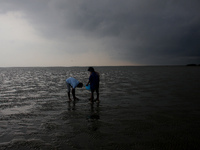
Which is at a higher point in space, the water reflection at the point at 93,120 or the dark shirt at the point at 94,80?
the dark shirt at the point at 94,80

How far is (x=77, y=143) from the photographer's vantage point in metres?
4.18

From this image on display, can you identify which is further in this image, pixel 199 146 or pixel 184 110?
pixel 184 110

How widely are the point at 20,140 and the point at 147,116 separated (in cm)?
511

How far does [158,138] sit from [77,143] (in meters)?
2.51

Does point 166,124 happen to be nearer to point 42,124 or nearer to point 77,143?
point 77,143

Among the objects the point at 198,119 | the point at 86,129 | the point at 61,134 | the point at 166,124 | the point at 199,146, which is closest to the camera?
the point at 199,146

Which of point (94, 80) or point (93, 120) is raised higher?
point (94, 80)

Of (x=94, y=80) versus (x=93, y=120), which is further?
(x=94, y=80)

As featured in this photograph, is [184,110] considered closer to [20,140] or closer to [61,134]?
[61,134]

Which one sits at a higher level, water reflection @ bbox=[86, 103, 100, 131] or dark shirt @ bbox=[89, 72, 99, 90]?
dark shirt @ bbox=[89, 72, 99, 90]

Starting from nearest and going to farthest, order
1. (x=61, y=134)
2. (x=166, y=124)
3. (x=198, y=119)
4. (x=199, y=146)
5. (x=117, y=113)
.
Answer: (x=199, y=146)
(x=61, y=134)
(x=166, y=124)
(x=198, y=119)
(x=117, y=113)

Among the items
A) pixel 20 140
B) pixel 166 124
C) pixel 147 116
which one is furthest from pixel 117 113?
pixel 20 140

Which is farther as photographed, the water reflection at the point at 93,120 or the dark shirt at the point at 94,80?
the dark shirt at the point at 94,80

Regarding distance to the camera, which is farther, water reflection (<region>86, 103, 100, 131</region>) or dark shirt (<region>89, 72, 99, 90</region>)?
dark shirt (<region>89, 72, 99, 90</region>)
